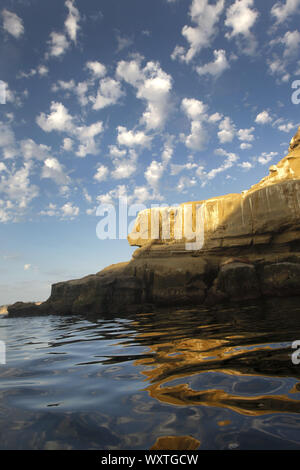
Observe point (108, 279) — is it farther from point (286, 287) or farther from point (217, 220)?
point (286, 287)

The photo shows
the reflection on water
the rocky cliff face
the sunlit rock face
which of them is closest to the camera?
the reflection on water

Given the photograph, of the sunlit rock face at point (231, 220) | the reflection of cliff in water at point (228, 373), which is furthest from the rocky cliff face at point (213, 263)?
the reflection of cliff in water at point (228, 373)

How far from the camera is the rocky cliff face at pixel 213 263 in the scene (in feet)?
45.2

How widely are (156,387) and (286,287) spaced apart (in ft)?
43.5

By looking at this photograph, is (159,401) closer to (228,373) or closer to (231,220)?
(228,373)

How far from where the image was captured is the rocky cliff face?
13773 millimetres

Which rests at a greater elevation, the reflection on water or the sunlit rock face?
the sunlit rock face

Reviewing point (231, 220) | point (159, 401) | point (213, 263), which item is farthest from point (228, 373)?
point (231, 220)

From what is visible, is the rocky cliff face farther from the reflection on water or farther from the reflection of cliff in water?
the reflection on water

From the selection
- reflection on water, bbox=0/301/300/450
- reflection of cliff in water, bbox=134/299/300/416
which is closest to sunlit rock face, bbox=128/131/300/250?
reflection of cliff in water, bbox=134/299/300/416

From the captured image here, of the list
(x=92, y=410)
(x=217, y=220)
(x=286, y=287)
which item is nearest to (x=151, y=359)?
(x=92, y=410)

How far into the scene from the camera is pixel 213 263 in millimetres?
16891

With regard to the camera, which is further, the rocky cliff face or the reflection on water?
the rocky cliff face

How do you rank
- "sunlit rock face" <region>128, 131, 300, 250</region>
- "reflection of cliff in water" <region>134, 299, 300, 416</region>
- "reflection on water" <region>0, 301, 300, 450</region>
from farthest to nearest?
"sunlit rock face" <region>128, 131, 300, 250</region>, "reflection of cliff in water" <region>134, 299, 300, 416</region>, "reflection on water" <region>0, 301, 300, 450</region>
